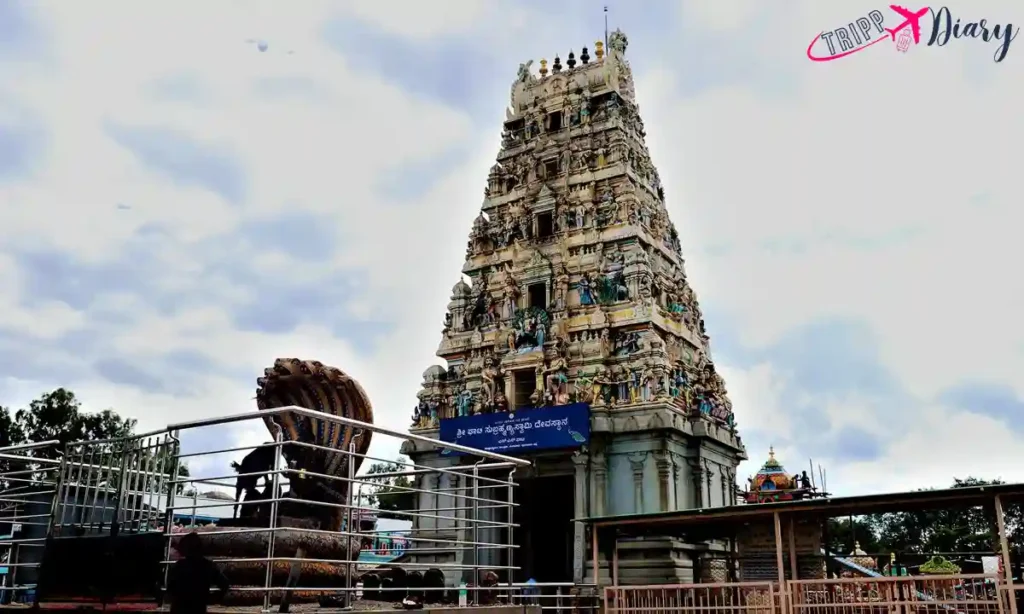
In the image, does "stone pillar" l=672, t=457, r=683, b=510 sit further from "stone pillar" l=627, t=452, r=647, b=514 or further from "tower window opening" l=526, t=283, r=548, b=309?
"tower window opening" l=526, t=283, r=548, b=309

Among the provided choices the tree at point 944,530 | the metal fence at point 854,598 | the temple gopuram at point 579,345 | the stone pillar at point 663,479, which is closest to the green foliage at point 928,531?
the tree at point 944,530

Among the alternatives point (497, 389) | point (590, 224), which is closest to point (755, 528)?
point (497, 389)

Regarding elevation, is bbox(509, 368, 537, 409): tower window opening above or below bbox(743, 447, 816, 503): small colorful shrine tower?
above

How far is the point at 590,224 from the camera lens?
102ft

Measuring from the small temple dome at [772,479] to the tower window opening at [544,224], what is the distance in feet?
44.5

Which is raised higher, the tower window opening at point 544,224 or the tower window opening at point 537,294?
the tower window opening at point 544,224

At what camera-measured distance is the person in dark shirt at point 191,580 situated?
6203 mm

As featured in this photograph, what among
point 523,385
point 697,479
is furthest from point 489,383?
point 697,479

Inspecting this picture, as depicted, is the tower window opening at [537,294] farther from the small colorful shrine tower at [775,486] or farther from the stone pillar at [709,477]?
the small colorful shrine tower at [775,486]

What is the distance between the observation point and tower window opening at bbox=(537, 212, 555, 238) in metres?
32.2

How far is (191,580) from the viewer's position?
625 cm

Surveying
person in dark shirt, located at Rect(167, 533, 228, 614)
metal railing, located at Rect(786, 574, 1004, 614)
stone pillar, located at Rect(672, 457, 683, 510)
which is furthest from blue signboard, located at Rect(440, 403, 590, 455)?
person in dark shirt, located at Rect(167, 533, 228, 614)

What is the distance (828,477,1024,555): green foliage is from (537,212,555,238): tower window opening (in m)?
27.1

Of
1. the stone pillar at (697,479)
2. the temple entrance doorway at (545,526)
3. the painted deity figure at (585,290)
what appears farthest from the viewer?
the painted deity figure at (585,290)
